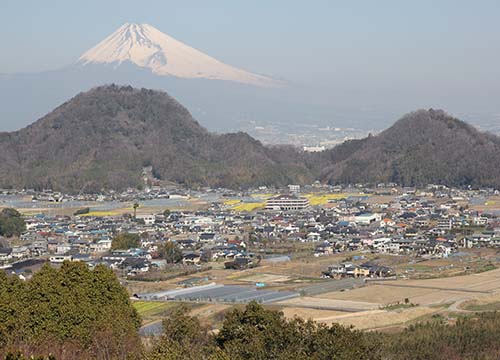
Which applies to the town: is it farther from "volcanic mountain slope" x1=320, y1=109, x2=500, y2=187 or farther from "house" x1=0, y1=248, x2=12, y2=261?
"volcanic mountain slope" x1=320, y1=109, x2=500, y2=187

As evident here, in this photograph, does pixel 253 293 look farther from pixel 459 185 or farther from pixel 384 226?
pixel 459 185

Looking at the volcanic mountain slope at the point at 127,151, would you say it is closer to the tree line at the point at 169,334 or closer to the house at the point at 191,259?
the house at the point at 191,259

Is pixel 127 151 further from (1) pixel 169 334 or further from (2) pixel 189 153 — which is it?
(1) pixel 169 334

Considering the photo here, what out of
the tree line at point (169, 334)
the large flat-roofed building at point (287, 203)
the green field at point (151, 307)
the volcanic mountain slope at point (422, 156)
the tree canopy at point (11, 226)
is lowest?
the green field at point (151, 307)

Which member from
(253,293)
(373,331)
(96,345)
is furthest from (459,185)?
(96,345)

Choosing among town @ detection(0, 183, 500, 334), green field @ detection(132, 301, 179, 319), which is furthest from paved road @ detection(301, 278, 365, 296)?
green field @ detection(132, 301, 179, 319)

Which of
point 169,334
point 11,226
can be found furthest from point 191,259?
point 169,334

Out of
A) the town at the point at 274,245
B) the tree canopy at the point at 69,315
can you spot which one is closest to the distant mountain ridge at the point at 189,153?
the town at the point at 274,245
